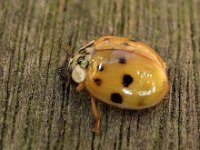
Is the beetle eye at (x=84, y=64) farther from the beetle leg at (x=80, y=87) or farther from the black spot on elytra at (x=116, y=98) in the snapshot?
the black spot on elytra at (x=116, y=98)

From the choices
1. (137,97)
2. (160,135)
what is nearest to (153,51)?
(137,97)

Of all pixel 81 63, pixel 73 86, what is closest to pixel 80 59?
pixel 81 63

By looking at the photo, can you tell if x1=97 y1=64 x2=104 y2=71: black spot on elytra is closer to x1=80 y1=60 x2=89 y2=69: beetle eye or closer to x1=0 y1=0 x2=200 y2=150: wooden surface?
x1=80 y1=60 x2=89 y2=69: beetle eye

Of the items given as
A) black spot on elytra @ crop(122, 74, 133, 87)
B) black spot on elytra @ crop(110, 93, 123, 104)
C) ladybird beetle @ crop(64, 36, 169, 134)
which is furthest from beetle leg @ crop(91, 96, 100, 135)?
black spot on elytra @ crop(122, 74, 133, 87)

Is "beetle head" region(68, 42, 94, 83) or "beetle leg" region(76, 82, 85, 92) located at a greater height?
"beetle head" region(68, 42, 94, 83)

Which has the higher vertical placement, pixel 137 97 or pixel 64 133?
pixel 137 97

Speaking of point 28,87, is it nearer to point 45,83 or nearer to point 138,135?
point 45,83
